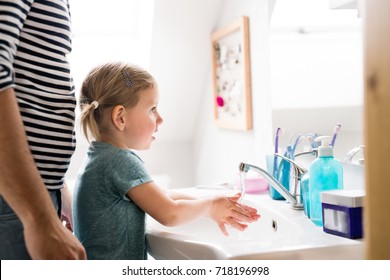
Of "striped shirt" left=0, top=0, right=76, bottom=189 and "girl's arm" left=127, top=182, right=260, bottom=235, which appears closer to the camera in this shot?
"striped shirt" left=0, top=0, right=76, bottom=189

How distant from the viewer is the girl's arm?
1210mm

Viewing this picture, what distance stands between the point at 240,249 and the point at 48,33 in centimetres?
56

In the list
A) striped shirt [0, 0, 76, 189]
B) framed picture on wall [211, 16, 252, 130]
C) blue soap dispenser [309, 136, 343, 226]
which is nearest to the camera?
striped shirt [0, 0, 76, 189]

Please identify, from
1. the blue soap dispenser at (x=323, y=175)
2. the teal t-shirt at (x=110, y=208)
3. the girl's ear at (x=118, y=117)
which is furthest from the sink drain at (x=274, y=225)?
the girl's ear at (x=118, y=117)

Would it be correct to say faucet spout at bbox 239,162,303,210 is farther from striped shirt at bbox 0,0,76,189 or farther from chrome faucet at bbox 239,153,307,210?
striped shirt at bbox 0,0,76,189

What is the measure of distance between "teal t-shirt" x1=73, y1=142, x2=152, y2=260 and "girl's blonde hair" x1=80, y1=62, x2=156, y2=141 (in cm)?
12

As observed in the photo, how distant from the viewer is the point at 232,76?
2.20 metres

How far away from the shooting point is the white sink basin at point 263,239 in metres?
0.96

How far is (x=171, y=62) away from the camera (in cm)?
254

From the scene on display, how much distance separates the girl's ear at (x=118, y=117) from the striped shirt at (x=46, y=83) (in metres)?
0.24

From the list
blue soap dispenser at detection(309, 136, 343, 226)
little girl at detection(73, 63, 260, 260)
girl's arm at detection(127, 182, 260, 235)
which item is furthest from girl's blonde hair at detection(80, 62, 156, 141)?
blue soap dispenser at detection(309, 136, 343, 226)

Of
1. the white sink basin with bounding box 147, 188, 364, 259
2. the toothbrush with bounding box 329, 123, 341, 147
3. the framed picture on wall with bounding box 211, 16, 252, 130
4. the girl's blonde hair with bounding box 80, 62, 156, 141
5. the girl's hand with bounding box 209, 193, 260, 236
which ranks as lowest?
the white sink basin with bounding box 147, 188, 364, 259

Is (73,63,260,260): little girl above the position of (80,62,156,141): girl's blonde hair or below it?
below
